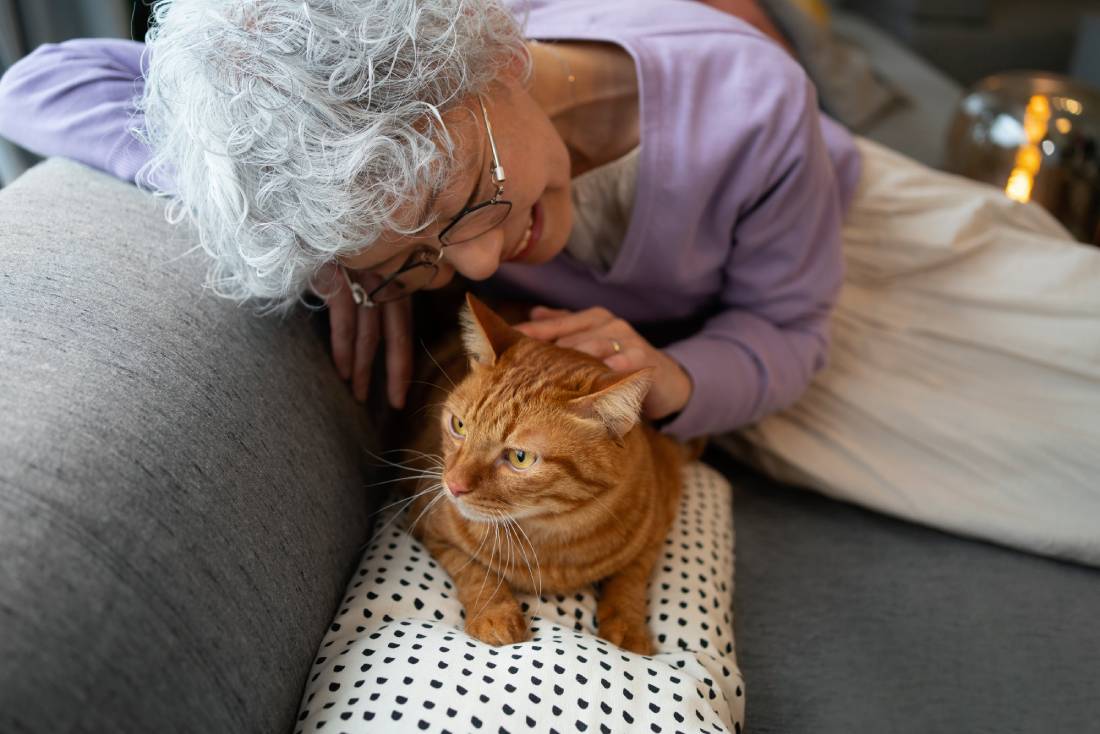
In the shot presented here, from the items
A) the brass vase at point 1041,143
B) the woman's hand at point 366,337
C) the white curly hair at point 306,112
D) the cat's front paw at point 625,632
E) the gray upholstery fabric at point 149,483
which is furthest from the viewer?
the brass vase at point 1041,143

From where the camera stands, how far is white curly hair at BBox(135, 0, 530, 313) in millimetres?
819

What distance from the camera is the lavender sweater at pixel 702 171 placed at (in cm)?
116

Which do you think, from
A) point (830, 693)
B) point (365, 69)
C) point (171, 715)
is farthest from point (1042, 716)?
point (365, 69)

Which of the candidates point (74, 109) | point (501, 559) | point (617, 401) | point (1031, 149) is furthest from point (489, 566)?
point (1031, 149)

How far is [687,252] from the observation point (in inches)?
51.6

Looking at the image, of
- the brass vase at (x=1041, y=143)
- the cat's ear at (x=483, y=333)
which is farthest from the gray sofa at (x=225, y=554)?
the brass vase at (x=1041, y=143)

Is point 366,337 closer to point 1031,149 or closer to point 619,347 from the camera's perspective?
point 619,347

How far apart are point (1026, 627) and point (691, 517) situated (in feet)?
1.67

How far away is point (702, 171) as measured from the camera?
1229 millimetres

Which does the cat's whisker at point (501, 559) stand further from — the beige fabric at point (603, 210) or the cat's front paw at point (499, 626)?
the beige fabric at point (603, 210)

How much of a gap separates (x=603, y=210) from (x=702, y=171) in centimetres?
18

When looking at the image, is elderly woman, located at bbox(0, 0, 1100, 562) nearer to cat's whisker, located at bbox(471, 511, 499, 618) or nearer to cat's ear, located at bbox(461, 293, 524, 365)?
cat's ear, located at bbox(461, 293, 524, 365)

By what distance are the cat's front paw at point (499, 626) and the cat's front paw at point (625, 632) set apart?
0.11m

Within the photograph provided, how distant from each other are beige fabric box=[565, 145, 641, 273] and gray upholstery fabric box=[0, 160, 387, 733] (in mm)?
467
